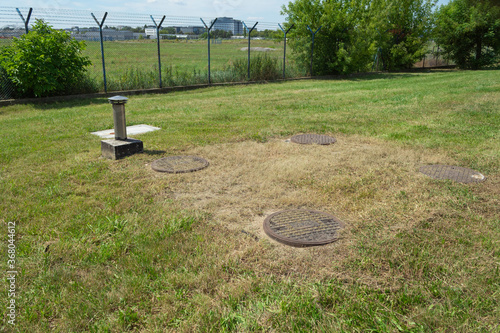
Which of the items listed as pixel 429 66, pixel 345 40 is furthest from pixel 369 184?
pixel 429 66

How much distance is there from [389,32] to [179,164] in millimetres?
23262

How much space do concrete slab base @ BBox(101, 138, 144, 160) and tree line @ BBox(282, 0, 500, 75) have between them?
1450cm

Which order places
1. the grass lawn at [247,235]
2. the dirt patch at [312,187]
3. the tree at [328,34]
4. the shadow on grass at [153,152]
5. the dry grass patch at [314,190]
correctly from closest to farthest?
the grass lawn at [247,235] → the dry grass patch at [314,190] → the dirt patch at [312,187] → the shadow on grass at [153,152] → the tree at [328,34]

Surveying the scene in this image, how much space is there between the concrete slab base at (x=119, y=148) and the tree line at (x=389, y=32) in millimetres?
14504

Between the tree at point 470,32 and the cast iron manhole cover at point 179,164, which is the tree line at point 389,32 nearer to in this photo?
the tree at point 470,32

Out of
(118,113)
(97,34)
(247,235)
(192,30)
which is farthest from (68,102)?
(247,235)

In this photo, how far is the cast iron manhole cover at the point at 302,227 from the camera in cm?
303

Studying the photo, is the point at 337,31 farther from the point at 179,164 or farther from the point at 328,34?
the point at 179,164

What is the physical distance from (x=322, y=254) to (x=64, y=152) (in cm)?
435

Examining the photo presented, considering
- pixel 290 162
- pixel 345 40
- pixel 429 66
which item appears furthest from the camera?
pixel 429 66

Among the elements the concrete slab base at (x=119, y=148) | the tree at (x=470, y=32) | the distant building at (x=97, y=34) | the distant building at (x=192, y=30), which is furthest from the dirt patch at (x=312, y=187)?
the tree at (x=470, y=32)

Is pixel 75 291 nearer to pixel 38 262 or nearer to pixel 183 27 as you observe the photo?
pixel 38 262

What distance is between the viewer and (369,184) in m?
4.27

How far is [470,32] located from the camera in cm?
2627
